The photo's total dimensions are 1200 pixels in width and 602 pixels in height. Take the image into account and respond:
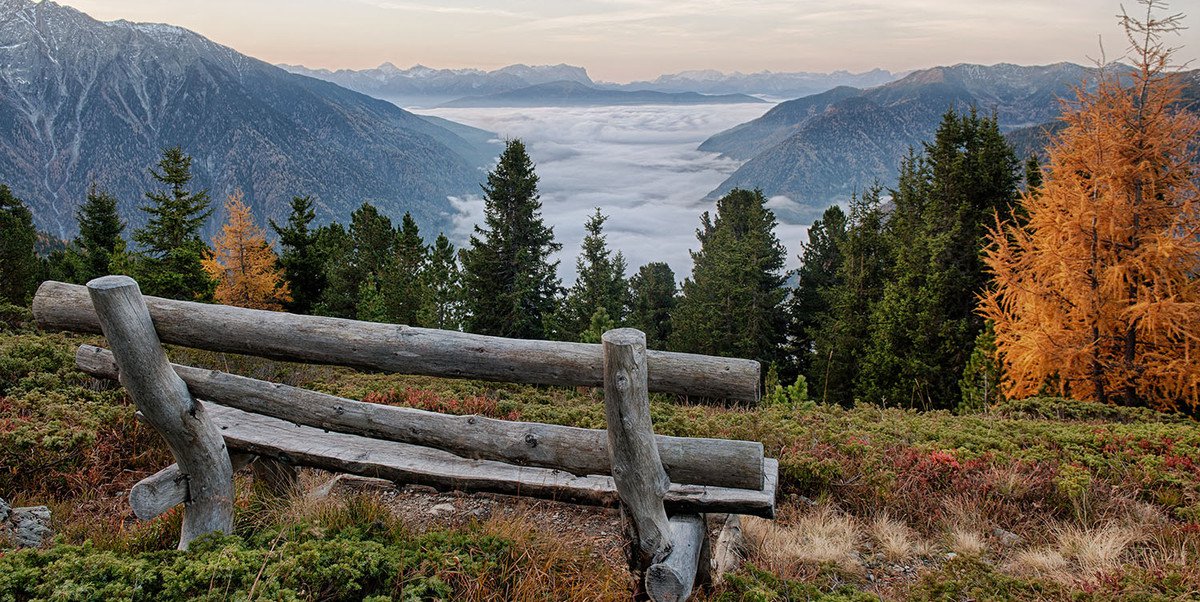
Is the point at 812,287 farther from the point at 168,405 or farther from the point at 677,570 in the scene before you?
the point at 168,405

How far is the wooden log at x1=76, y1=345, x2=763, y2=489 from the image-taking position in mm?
4180

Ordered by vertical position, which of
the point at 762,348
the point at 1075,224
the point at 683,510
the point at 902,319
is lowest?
the point at 762,348

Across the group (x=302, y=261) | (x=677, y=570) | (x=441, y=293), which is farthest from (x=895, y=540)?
(x=302, y=261)

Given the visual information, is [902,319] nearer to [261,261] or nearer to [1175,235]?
[1175,235]

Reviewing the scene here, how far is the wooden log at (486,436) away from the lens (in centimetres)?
418

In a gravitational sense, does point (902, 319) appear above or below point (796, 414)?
below

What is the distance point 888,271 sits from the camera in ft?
111

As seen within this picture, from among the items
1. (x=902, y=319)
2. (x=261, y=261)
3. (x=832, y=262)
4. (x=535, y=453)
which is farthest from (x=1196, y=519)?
(x=261, y=261)

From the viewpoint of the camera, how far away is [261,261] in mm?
40156

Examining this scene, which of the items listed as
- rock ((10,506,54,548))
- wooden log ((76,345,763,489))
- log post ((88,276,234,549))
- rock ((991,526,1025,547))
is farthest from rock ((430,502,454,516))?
rock ((991,526,1025,547))

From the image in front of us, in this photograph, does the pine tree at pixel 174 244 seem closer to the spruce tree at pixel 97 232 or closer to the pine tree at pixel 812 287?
the spruce tree at pixel 97 232

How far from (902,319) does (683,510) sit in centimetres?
2477

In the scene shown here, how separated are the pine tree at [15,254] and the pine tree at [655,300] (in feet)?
116

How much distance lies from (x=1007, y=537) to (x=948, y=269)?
20.8m
